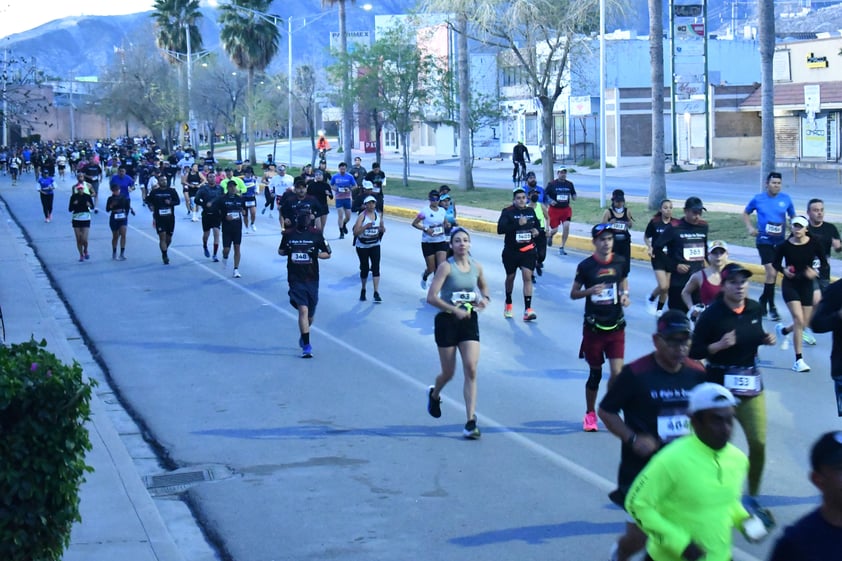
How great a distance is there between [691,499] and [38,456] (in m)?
3.59

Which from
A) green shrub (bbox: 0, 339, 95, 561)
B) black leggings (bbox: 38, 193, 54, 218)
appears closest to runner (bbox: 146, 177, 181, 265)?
black leggings (bbox: 38, 193, 54, 218)

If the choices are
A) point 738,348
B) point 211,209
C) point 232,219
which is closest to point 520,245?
point 232,219

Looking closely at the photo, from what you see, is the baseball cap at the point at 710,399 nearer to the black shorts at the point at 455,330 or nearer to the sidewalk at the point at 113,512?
the sidewalk at the point at 113,512

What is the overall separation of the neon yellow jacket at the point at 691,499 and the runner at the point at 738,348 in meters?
2.93

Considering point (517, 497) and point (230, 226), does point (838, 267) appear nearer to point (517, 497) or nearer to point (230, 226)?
point (230, 226)

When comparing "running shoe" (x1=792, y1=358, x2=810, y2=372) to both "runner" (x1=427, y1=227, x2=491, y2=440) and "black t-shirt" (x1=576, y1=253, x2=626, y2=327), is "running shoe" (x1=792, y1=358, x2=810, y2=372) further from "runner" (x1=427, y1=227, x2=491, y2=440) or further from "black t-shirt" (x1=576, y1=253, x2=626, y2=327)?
"runner" (x1=427, y1=227, x2=491, y2=440)

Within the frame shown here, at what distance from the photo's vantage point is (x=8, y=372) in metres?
6.51

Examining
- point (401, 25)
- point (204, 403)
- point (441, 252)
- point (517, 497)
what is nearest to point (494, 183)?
point (401, 25)

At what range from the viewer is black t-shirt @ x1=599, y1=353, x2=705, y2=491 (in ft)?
21.4

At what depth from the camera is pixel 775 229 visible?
15.8 metres

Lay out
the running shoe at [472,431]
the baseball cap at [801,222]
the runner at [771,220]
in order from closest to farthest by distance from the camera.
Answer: the running shoe at [472,431] → the baseball cap at [801,222] → the runner at [771,220]

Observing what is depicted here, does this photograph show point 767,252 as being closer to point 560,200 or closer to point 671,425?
point 560,200

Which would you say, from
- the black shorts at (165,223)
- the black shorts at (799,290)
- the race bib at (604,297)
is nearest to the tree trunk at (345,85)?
the black shorts at (165,223)

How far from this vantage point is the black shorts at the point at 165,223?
24.4m
